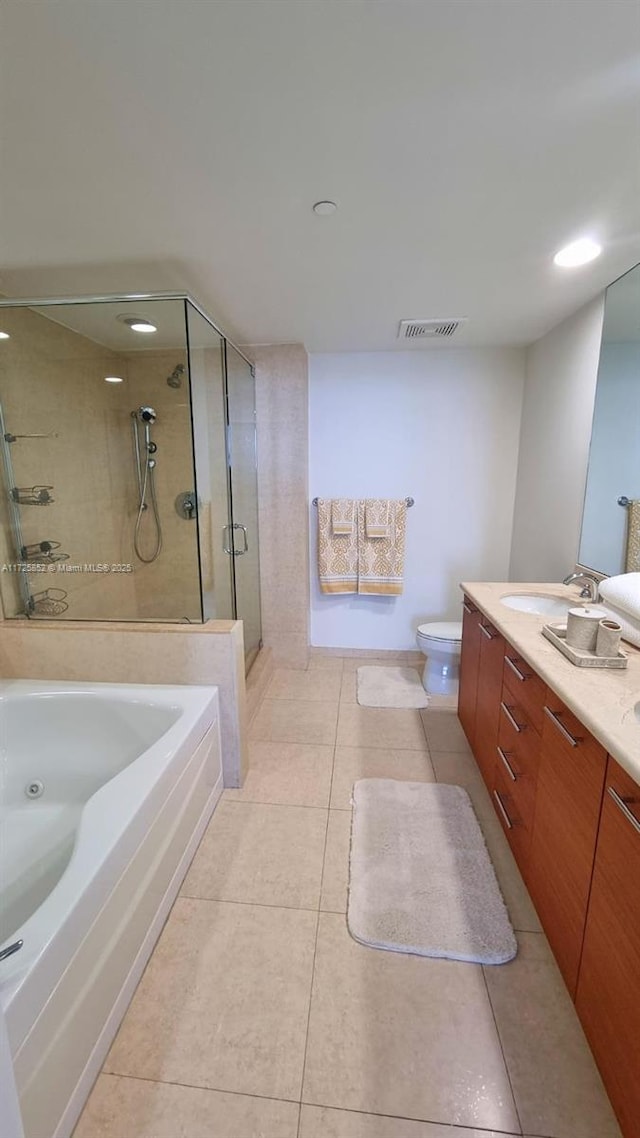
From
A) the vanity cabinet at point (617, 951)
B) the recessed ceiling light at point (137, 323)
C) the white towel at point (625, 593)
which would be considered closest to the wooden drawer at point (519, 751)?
the vanity cabinet at point (617, 951)

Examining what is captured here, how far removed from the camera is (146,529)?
108 inches

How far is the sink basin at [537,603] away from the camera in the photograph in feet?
6.57

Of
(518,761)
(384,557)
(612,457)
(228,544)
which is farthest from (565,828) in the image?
(228,544)

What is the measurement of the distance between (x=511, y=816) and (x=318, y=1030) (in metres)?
0.90

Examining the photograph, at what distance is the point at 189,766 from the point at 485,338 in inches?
110

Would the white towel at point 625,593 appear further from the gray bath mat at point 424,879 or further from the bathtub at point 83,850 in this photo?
the bathtub at point 83,850

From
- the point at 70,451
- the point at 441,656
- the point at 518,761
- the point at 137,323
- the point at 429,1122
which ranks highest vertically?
the point at 137,323

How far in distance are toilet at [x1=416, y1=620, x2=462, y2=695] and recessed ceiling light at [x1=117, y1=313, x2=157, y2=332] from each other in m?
2.31

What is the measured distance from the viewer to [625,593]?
1550 millimetres

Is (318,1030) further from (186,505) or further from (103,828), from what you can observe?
(186,505)

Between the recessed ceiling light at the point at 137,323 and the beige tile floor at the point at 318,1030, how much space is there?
2.39m

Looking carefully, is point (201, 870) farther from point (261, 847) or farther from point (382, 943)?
point (382, 943)

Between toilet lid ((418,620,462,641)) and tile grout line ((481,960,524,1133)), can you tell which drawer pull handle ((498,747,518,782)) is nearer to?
tile grout line ((481,960,524,1133))

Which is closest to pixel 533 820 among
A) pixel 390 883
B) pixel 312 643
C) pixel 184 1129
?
pixel 390 883
